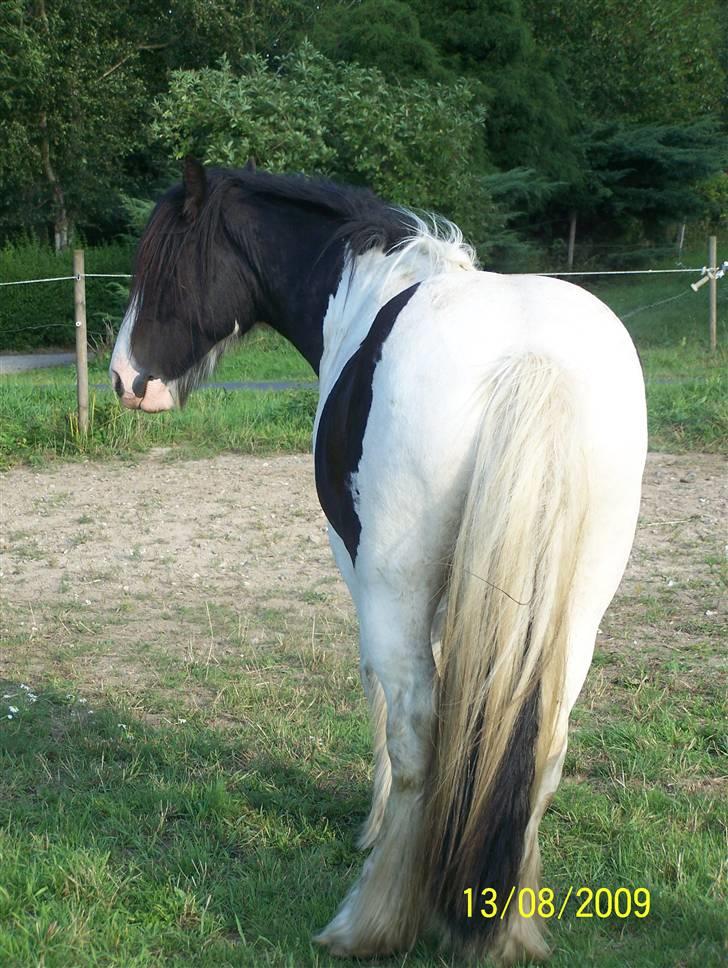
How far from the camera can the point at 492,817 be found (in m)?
2.29

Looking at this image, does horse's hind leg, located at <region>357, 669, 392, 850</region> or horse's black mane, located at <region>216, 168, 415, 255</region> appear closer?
horse's black mane, located at <region>216, 168, 415, 255</region>

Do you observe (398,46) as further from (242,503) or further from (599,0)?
(242,503)

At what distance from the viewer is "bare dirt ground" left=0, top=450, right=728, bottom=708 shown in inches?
195

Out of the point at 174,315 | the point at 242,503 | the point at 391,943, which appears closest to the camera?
the point at 391,943

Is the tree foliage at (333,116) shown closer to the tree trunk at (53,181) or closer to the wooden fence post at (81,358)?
the tree trunk at (53,181)

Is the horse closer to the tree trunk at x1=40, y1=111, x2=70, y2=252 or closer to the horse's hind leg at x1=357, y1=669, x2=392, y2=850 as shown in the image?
the horse's hind leg at x1=357, y1=669, x2=392, y2=850

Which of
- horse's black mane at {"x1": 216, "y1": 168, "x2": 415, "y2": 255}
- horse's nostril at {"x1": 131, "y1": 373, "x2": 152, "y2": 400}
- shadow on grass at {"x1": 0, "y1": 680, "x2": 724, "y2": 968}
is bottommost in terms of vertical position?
shadow on grass at {"x1": 0, "y1": 680, "x2": 724, "y2": 968}

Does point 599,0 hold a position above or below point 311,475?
above

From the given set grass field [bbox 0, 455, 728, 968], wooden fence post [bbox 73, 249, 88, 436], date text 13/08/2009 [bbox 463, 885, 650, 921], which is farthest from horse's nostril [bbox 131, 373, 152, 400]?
wooden fence post [bbox 73, 249, 88, 436]

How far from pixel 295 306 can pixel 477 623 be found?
1.37 m

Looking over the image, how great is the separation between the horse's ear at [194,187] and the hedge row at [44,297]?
20.2 metres

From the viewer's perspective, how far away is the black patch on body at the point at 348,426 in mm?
2441

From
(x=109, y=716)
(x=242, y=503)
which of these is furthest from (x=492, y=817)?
(x=242, y=503)

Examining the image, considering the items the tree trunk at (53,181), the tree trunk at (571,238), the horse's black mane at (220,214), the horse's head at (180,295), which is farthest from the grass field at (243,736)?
the tree trunk at (571,238)
